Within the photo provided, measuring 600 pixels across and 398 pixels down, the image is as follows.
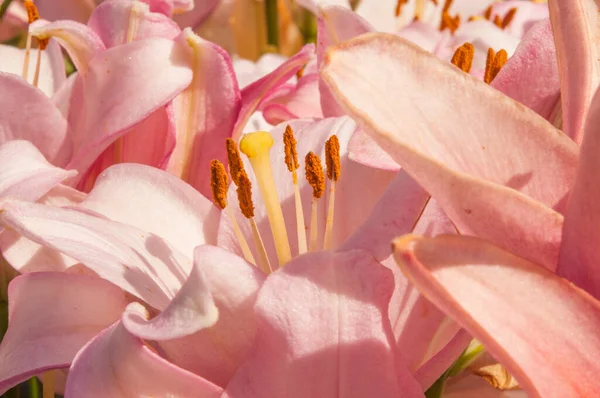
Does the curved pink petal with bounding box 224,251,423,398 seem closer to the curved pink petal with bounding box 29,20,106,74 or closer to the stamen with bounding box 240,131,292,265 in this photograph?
the stamen with bounding box 240,131,292,265

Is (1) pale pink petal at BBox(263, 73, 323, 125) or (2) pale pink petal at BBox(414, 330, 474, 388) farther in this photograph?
(1) pale pink petal at BBox(263, 73, 323, 125)

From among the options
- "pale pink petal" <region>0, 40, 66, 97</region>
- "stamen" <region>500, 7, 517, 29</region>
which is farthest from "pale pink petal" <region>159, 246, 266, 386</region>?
"stamen" <region>500, 7, 517, 29</region>

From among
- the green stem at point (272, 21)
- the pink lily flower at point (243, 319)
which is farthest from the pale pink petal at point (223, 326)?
the green stem at point (272, 21)

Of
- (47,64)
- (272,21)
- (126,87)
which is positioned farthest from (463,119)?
(272,21)

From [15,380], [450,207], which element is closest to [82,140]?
[15,380]

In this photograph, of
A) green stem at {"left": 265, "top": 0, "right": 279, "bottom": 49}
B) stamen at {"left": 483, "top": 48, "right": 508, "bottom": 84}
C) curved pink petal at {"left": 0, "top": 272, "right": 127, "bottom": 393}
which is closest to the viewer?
curved pink petal at {"left": 0, "top": 272, "right": 127, "bottom": 393}

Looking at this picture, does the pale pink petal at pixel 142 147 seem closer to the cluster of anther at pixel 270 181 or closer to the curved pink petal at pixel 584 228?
the cluster of anther at pixel 270 181

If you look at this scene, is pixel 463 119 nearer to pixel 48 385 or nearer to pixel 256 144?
pixel 256 144

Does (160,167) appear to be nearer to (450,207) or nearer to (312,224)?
(312,224)
